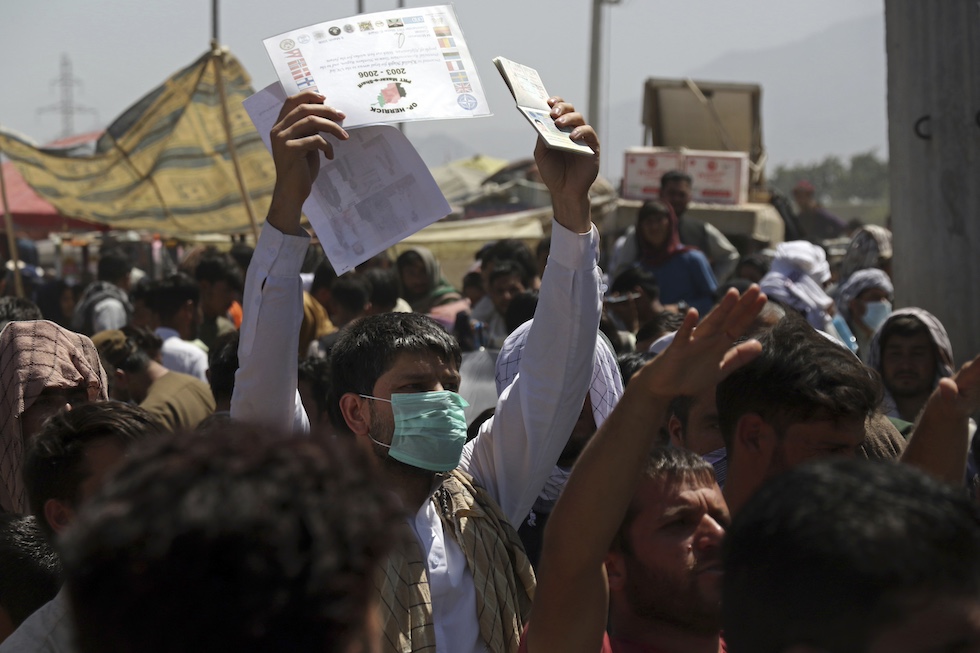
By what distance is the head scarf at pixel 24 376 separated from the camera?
332 cm

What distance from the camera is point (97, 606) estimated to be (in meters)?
1.20

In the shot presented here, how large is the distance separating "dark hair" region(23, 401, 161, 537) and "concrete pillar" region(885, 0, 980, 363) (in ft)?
15.8

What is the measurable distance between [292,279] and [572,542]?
1114 millimetres

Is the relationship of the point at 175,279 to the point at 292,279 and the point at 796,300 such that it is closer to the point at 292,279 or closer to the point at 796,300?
the point at 796,300

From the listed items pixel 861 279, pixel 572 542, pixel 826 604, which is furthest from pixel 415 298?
pixel 826 604

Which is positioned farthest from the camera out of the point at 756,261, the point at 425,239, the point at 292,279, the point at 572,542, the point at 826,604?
the point at 425,239

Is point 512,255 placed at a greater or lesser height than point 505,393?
lesser

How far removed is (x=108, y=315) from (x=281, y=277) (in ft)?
18.5

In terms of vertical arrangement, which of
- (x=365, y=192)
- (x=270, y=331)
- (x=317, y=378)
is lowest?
(x=317, y=378)

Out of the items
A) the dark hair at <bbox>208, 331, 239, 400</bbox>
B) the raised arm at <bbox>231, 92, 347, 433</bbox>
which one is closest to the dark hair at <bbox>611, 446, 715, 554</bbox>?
the raised arm at <bbox>231, 92, 347, 433</bbox>

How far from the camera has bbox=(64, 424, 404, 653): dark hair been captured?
3.77ft

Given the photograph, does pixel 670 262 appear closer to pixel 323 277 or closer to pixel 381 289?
pixel 381 289

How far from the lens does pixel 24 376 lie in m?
3.35

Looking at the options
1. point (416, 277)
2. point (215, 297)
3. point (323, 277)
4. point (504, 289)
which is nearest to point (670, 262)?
point (504, 289)
